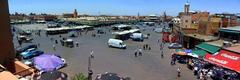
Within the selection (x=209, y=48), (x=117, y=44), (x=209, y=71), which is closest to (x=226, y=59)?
(x=209, y=71)

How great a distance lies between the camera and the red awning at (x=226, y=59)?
2075 cm

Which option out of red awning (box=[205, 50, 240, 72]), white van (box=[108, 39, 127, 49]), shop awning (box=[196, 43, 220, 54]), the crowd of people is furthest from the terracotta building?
red awning (box=[205, 50, 240, 72])

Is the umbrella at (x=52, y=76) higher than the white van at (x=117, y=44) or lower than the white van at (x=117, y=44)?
higher

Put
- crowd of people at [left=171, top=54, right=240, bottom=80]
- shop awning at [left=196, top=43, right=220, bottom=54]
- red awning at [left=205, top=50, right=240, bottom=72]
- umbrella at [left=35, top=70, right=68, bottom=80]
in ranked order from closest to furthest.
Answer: umbrella at [left=35, top=70, right=68, bottom=80]
red awning at [left=205, top=50, right=240, bottom=72]
crowd of people at [left=171, top=54, right=240, bottom=80]
shop awning at [left=196, top=43, right=220, bottom=54]

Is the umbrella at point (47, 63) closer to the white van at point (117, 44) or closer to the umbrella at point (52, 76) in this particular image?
the umbrella at point (52, 76)

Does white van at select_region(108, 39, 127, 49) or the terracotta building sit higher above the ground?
the terracotta building

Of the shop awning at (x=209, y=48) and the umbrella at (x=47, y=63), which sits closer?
the umbrella at (x=47, y=63)

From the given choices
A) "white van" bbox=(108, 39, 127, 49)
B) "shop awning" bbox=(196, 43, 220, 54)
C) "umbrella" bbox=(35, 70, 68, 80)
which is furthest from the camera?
"white van" bbox=(108, 39, 127, 49)

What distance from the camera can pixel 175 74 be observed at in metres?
23.6

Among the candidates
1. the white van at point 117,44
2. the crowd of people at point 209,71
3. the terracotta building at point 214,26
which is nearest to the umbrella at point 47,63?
the crowd of people at point 209,71

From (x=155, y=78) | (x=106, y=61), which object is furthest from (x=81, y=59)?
(x=155, y=78)

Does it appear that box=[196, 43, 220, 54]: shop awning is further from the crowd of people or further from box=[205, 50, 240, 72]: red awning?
box=[205, 50, 240, 72]: red awning

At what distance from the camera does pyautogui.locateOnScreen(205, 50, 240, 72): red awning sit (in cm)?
2075

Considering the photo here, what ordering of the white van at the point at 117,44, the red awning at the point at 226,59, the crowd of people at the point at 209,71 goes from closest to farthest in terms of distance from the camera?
the red awning at the point at 226,59
the crowd of people at the point at 209,71
the white van at the point at 117,44
